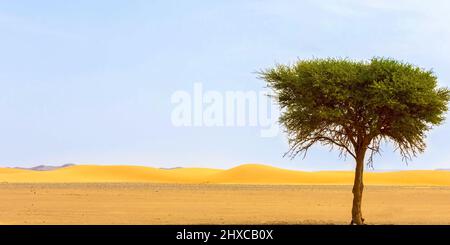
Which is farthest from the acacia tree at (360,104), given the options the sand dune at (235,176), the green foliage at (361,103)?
the sand dune at (235,176)

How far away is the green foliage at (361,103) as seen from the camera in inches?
1416

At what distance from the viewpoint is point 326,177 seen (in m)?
137

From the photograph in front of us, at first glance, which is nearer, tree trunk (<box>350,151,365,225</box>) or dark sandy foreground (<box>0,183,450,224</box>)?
tree trunk (<box>350,151,365,225</box>)

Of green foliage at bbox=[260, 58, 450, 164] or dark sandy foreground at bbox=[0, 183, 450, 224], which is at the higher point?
green foliage at bbox=[260, 58, 450, 164]

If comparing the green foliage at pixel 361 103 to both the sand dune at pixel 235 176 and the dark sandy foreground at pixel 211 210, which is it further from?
the sand dune at pixel 235 176

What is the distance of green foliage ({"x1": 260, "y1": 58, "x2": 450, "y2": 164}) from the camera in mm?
35969

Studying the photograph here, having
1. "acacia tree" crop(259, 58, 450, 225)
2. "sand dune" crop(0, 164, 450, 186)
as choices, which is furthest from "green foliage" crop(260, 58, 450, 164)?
"sand dune" crop(0, 164, 450, 186)

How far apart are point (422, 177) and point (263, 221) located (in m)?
102

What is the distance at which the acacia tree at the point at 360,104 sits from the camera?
3600 cm

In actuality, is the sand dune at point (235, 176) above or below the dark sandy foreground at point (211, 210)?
above

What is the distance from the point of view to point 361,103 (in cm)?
3653

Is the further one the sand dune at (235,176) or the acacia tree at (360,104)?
the sand dune at (235,176)

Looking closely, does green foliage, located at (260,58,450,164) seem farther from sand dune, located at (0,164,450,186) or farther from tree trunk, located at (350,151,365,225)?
sand dune, located at (0,164,450,186)

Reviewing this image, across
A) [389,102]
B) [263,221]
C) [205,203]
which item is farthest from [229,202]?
[389,102]
